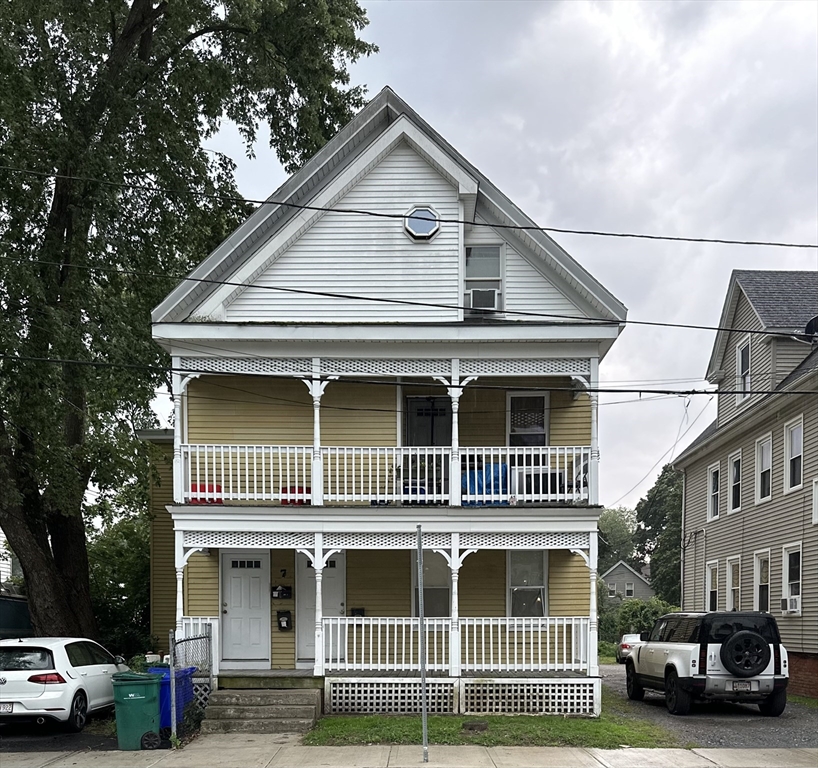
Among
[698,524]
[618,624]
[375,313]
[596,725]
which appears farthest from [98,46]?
[618,624]

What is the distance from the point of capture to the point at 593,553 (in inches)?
640

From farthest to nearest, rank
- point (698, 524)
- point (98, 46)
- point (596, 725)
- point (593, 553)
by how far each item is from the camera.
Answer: point (698, 524)
point (98, 46)
point (593, 553)
point (596, 725)

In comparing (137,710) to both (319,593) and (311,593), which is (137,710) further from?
(311,593)

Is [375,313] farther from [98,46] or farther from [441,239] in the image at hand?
[98,46]

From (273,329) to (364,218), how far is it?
2699mm

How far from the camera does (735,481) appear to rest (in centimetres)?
2736

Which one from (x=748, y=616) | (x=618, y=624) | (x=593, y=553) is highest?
(x=593, y=553)

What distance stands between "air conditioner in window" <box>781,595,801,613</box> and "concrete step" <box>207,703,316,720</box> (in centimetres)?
1236

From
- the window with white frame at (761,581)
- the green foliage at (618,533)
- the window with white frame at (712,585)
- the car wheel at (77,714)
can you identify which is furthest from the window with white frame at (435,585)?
the green foliage at (618,533)

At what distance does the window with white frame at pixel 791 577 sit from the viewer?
22.3m

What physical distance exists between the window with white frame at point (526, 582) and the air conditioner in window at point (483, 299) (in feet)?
14.9

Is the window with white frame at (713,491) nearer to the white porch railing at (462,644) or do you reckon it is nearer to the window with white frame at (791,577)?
the window with white frame at (791,577)

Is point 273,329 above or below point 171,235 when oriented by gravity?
below

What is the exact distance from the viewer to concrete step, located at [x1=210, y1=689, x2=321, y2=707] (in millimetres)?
15227
